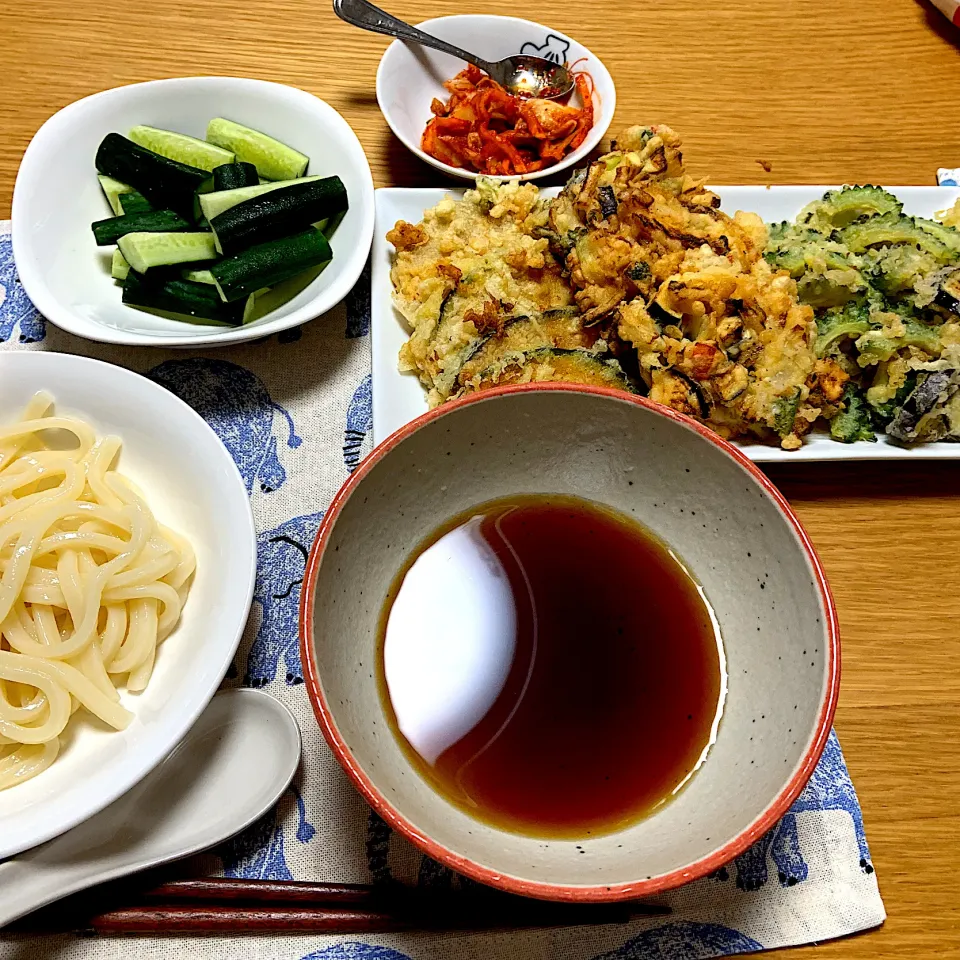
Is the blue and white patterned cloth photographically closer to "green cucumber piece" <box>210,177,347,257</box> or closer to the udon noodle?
the udon noodle

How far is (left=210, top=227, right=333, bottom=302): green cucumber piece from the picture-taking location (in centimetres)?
164

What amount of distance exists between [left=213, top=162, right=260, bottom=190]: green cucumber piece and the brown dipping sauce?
992mm

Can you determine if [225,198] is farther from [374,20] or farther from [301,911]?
[301,911]

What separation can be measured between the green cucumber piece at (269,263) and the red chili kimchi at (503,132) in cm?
46

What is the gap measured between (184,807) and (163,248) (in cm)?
112

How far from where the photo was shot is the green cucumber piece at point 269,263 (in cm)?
Result: 164

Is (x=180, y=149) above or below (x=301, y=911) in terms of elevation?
above

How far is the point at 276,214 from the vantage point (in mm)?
1690

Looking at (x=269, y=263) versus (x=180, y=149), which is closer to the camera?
(x=269, y=263)

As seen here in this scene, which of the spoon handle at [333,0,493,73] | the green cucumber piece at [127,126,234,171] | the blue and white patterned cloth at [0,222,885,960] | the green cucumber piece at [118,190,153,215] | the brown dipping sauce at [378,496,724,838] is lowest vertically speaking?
the blue and white patterned cloth at [0,222,885,960]

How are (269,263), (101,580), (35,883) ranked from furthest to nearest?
(269,263)
(101,580)
(35,883)

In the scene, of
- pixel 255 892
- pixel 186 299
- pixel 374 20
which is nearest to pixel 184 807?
pixel 255 892

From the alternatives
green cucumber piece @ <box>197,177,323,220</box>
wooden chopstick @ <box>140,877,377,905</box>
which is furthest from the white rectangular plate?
wooden chopstick @ <box>140,877,377,905</box>

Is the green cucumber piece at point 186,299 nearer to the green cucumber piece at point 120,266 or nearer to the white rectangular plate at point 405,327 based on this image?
the green cucumber piece at point 120,266
